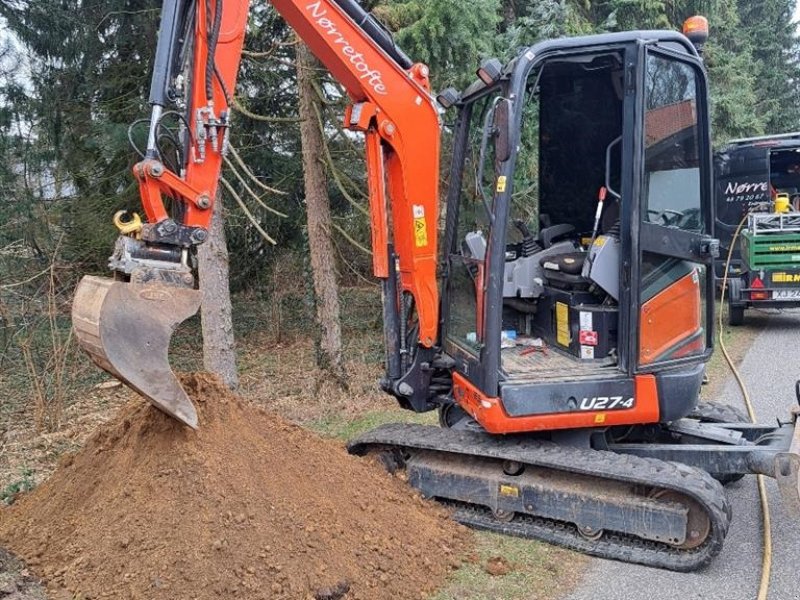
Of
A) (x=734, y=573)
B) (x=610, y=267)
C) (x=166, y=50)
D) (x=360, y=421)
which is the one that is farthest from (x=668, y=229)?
(x=360, y=421)

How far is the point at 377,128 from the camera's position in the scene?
4641mm

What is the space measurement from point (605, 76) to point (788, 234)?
7.22 metres

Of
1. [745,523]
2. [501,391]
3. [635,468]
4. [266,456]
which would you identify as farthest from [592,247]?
[266,456]

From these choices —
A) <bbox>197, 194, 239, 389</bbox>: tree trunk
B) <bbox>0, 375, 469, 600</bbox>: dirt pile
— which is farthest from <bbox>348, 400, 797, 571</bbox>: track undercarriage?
<bbox>197, 194, 239, 389</bbox>: tree trunk

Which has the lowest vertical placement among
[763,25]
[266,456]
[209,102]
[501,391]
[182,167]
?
[266,456]

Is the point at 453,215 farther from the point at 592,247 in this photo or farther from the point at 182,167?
the point at 182,167

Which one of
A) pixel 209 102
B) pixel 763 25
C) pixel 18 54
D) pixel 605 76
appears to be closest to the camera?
pixel 209 102

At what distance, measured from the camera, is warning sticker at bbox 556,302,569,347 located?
4695 mm

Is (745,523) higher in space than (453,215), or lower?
lower

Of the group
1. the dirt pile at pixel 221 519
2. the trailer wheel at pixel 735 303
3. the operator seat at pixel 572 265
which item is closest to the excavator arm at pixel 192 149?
the dirt pile at pixel 221 519

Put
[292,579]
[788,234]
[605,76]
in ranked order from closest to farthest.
A: [292,579] < [605,76] < [788,234]

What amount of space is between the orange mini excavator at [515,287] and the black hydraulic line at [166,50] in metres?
0.01

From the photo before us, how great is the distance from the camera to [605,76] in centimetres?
498

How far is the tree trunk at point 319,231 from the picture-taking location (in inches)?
308
